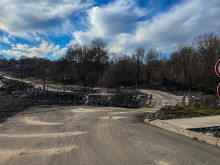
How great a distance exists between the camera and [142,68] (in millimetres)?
54875

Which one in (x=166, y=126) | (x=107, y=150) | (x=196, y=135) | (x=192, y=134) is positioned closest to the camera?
(x=107, y=150)

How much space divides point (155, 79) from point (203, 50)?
77.8ft

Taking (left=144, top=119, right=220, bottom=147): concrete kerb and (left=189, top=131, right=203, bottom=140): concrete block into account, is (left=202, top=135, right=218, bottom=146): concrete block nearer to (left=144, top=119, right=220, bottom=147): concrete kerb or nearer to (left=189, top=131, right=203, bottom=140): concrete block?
(left=144, top=119, right=220, bottom=147): concrete kerb

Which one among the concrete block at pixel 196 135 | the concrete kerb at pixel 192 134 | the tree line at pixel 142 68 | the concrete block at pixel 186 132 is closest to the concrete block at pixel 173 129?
the concrete kerb at pixel 192 134

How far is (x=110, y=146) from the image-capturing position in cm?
516

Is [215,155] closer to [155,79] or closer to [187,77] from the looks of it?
[187,77]

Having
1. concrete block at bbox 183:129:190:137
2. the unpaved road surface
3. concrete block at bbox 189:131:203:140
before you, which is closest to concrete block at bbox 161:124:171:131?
the unpaved road surface

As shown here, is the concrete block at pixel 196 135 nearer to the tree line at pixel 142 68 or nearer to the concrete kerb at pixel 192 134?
the concrete kerb at pixel 192 134

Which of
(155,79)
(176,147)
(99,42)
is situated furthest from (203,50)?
(99,42)

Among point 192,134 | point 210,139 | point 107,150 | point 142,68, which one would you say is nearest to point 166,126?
point 192,134

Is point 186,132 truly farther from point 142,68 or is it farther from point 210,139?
point 142,68

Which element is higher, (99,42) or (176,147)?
(99,42)

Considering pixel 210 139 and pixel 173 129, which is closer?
pixel 210 139

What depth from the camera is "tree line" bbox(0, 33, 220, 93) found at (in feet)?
99.7
